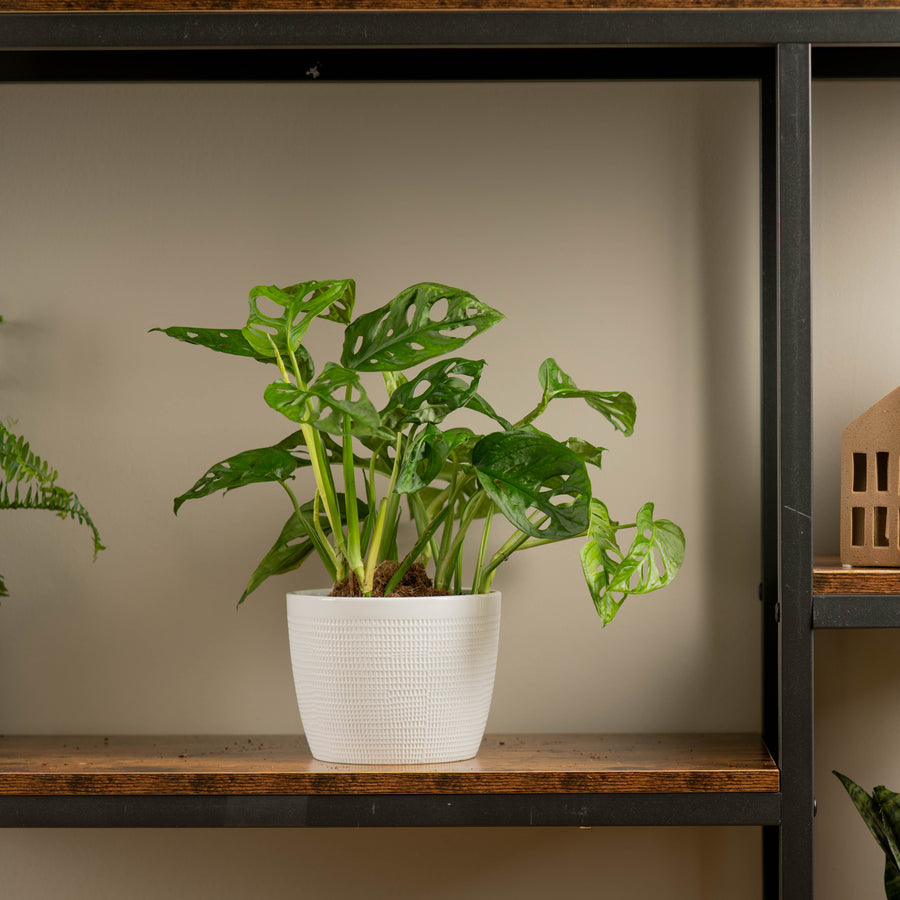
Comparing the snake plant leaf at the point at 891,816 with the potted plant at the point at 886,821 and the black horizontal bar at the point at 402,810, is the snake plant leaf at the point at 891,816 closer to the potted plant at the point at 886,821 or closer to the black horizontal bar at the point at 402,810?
the potted plant at the point at 886,821

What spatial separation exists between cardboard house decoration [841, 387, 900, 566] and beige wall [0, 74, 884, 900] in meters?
0.18

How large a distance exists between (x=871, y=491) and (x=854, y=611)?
0.17m

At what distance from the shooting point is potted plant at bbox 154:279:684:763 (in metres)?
1.00

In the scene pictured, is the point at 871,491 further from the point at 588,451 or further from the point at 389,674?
the point at 389,674

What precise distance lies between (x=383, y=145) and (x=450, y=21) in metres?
0.33

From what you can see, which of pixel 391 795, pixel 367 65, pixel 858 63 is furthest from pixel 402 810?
pixel 858 63

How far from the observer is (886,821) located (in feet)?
3.63

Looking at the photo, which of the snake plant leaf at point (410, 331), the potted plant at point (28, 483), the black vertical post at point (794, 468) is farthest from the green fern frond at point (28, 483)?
the black vertical post at point (794, 468)

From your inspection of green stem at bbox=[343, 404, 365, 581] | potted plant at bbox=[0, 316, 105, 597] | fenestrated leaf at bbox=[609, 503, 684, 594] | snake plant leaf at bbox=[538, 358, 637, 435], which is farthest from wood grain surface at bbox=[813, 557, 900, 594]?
potted plant at bbox=[0, 316, 105, 597]

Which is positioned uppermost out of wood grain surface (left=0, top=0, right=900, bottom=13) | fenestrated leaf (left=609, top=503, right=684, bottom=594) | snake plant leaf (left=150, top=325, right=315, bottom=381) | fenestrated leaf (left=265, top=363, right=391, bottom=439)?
wood grain surface (left=0, top=0, right=900, bottom=13)

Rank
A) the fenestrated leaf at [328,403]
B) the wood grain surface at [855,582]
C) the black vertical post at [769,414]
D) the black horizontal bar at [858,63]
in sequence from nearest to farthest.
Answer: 1. the fenestrated leaf at [328,403]
2. the wood grain surface at [855,582]
3. the black vertical post at [769,414]
4. the black horizontal bar at [858,63]

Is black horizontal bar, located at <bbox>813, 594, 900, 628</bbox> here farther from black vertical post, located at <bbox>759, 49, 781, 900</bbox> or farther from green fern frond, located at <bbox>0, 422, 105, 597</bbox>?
green fern frond, located at <bbox>0, 422, 105, 597</bbox>

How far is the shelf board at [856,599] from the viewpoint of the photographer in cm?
102

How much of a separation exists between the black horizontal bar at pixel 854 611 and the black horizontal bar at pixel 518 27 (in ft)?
1.94
